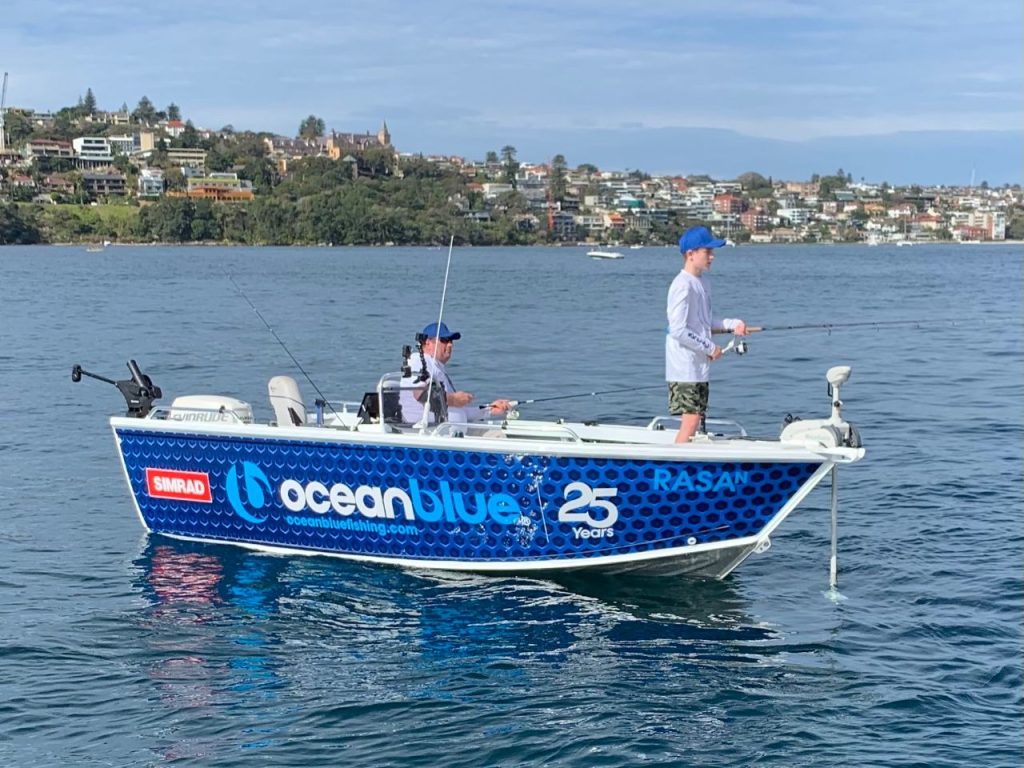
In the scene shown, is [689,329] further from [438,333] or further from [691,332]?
[438,333]

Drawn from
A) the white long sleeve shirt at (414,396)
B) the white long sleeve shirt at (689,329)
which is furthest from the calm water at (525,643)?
the white long sleeve shirt at (689,329)

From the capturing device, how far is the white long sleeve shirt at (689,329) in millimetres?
9102

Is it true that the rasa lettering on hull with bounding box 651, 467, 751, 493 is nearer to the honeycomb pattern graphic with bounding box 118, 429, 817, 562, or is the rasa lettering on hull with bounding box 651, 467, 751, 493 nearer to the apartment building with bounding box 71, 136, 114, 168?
the honeycomb pattern graphic with bounding box 118, 429, 817, 562

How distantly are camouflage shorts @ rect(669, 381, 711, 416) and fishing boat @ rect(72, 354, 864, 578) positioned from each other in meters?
0.28

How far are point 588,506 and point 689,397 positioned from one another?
1.03 m

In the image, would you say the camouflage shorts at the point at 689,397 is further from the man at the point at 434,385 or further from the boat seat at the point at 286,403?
the boat seat at the point at 286,403

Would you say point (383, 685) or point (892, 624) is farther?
point (892, 624)

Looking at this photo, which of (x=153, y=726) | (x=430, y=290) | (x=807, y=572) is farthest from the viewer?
(x=430, y=290)

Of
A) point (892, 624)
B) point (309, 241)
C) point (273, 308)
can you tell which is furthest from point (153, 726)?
point (309, 241)

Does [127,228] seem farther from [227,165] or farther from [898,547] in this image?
[898,547]

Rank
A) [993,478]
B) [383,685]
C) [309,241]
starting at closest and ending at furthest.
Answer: [383,685]
[993,478]
[309,241]

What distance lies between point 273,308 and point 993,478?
31992 mm

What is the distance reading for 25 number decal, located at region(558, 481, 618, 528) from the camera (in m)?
9.10

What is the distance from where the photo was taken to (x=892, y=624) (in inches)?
353
